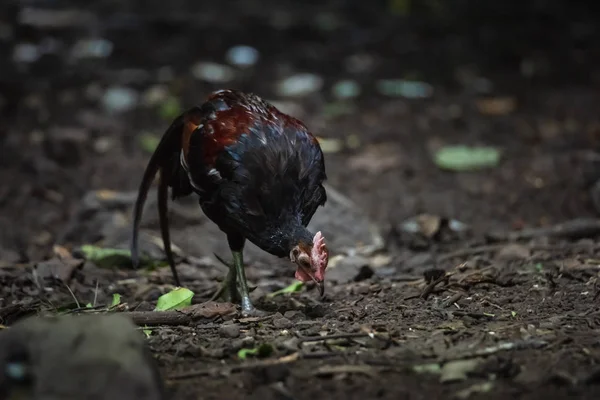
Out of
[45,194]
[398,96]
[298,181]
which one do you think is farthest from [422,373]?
[398,96]

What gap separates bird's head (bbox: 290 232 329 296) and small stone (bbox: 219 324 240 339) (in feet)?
1.54

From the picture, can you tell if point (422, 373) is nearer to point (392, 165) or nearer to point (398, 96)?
point (392, 165)

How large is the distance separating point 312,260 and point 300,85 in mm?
6794

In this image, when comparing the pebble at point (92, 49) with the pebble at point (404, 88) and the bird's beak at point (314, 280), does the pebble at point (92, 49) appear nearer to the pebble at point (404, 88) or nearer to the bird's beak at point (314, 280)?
the pebble at point (404, 88)

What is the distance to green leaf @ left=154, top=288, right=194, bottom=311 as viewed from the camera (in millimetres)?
4535

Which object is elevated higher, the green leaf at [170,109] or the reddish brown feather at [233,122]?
the reddish brown feather at [233,122]

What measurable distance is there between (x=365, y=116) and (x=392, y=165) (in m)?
1.61

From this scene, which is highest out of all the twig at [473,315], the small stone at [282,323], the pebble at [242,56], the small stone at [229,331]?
the pebble at [242,56]

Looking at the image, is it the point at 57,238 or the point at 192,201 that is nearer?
the point at 57,238

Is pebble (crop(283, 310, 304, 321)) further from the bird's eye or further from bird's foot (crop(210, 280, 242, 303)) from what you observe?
bird's foot (crop(210, 280, 242, 303))

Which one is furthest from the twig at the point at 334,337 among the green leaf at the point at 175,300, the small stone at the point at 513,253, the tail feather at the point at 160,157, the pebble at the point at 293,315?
the small stone at the point at 513,253

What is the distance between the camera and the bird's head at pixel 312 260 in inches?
168

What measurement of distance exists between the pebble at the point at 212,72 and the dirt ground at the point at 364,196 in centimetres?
13

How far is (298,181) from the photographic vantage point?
4.50m
